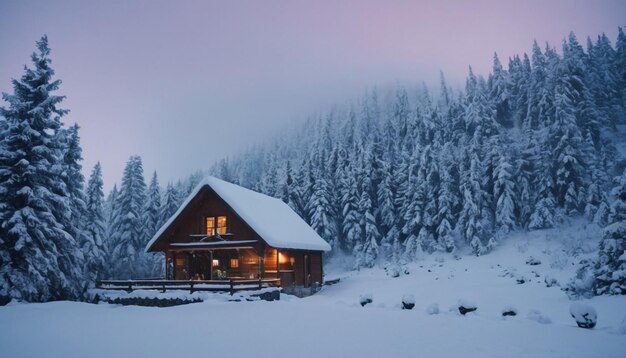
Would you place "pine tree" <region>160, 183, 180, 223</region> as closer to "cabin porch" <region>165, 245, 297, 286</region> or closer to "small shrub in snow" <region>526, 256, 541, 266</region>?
"cabin porch" <region>165, 245, 297, 286</region>

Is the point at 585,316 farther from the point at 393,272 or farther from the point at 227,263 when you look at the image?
the point at 393,272

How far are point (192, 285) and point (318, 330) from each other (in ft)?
38.9

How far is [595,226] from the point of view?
36781mm

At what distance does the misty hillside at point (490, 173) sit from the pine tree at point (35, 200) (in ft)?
100

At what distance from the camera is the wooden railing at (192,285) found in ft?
70.6

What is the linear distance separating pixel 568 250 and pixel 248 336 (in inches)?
1236

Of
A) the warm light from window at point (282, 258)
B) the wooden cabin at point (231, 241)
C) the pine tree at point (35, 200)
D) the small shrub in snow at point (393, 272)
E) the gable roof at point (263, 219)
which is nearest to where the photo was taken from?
the pine tree at point (35, 200)

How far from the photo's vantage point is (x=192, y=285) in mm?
22000

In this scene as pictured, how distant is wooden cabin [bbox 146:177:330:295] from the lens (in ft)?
89.9

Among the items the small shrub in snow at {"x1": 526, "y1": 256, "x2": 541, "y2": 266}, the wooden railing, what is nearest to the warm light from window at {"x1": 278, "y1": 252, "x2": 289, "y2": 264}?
the wooden railing

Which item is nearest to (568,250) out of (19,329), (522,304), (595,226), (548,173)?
(595,226)

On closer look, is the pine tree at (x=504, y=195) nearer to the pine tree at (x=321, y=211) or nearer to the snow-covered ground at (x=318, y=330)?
the snow-covered ground at (x=318, y=330)

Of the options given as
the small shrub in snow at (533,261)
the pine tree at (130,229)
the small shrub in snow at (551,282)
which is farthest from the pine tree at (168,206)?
the small shrub in snow at (551,282)

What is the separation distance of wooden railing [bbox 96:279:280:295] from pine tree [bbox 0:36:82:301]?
95.7 inches
